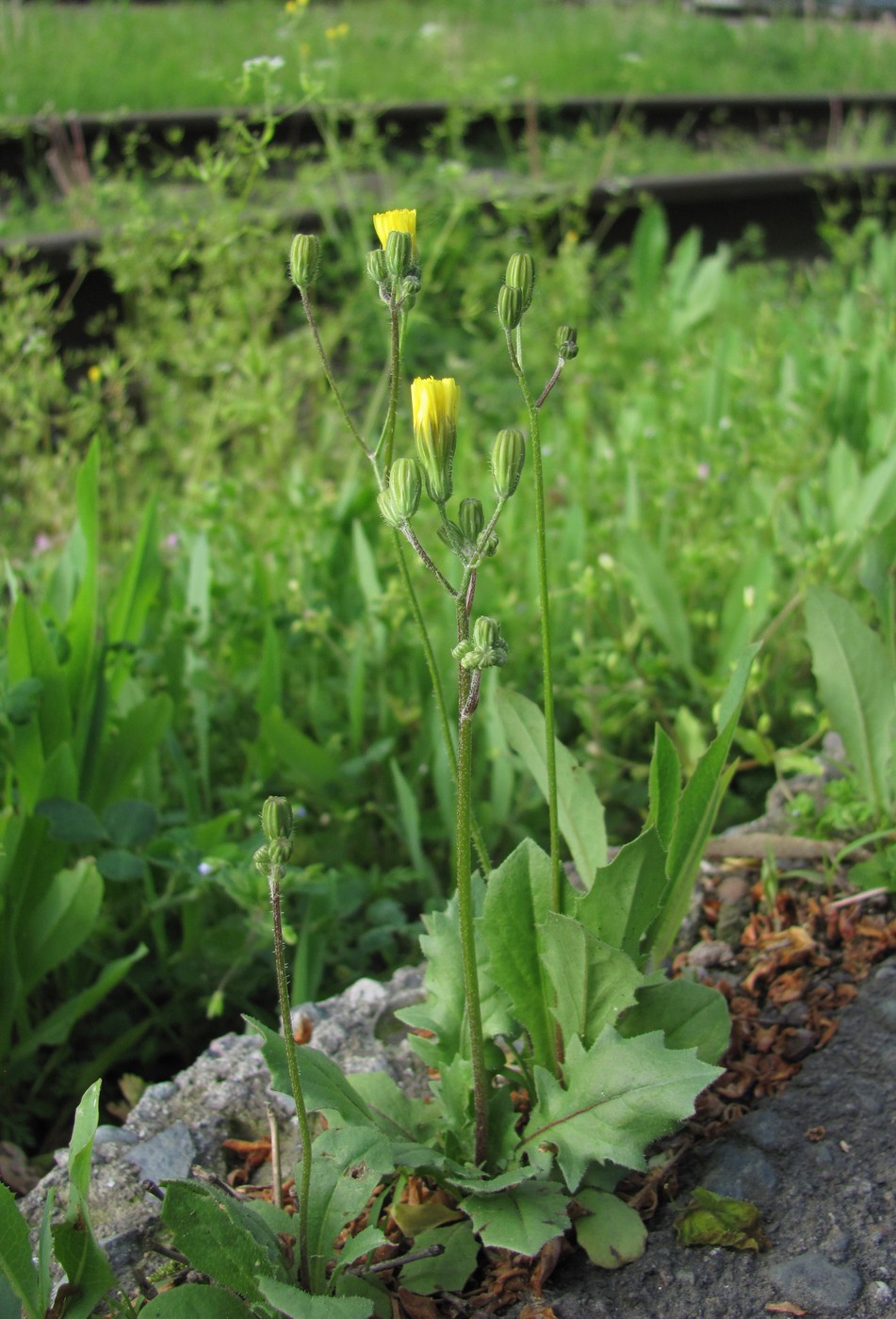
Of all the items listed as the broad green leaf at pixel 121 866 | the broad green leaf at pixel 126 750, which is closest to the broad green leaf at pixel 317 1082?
the broad green leaf at pixel 121 866

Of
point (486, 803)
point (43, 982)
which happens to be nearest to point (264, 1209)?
point (43, 982)

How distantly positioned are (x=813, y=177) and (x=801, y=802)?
6.08m

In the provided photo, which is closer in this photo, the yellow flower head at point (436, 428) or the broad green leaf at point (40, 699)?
the yellow flower head at point (436, 428)

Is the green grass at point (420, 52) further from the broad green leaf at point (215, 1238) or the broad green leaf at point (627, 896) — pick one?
the broad green leaf at point (215, 1238)

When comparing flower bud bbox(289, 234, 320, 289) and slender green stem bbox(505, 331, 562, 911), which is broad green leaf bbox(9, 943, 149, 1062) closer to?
slender green stem bbox(505, 331, 562, 911)

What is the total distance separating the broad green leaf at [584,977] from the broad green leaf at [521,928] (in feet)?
0.07

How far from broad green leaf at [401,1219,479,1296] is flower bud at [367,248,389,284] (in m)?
0.98

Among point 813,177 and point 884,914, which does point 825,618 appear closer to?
point 884,914

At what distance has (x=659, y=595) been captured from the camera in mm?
2553

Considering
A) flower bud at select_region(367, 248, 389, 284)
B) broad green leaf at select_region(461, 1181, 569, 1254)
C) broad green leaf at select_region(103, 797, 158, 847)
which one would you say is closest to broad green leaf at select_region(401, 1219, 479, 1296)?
broad green leaf at select_region(461, 1181, 569, 1254)

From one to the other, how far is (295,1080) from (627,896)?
415 mm

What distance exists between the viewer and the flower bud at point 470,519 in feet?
3.74

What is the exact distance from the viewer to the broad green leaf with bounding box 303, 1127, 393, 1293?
1247 millimetres

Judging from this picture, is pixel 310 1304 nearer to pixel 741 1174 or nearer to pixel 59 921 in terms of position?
pixel 741 1174
